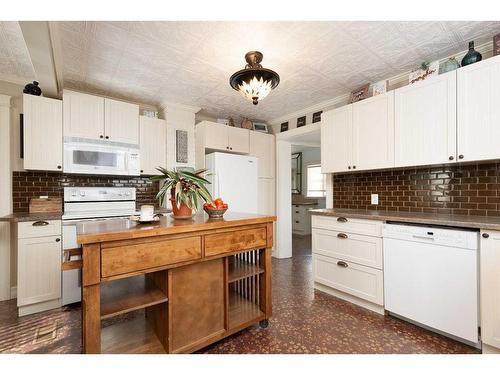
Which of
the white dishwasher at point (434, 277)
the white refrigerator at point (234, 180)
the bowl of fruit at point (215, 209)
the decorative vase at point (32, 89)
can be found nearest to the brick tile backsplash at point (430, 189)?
the white dishwasher at point (434, 277)

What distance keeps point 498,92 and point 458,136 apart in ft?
1.23

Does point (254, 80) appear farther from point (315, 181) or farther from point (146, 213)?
point (315, 181)

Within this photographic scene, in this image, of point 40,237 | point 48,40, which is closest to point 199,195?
point 48,40

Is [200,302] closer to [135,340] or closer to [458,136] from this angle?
[135,340]

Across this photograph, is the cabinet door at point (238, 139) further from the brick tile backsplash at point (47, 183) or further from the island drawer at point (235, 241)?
the island drawer at point (235, 241)

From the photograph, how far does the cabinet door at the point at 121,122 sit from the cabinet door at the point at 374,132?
9.14ft

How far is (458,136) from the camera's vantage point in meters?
1.99

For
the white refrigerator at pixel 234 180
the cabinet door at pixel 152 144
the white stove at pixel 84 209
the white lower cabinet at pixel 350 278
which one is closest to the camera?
the white lower cabinet at pixel 350 278

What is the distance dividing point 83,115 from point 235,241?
8.20ft

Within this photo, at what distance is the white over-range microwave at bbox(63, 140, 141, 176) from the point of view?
2717 millimetres

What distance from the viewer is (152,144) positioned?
3.30 m

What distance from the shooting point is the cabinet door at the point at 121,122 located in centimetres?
295

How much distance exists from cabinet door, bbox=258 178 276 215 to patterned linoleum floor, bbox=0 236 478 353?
191cm
